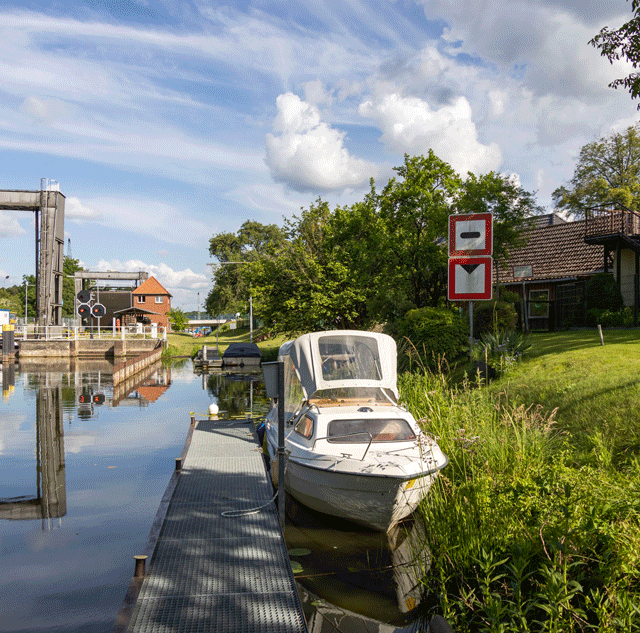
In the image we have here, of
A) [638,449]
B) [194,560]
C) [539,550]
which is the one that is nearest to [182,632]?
[194,560]

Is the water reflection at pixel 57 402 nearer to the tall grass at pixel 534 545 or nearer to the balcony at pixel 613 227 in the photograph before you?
the tall grass at pixel 534 545

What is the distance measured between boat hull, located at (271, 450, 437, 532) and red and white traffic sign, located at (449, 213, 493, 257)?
15.5ft

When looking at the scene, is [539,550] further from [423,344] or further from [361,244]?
[361,244]

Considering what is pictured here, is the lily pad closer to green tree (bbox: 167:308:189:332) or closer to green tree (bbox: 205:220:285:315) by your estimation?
green tree (bbox: 205:220:285:315)

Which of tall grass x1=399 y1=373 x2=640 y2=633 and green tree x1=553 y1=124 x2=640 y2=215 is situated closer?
tall grass x1=399 y1=373 x2=640 y2=633

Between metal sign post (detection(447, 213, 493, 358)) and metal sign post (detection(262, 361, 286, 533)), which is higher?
metal sign post (detection(447, 213, 493, 358))

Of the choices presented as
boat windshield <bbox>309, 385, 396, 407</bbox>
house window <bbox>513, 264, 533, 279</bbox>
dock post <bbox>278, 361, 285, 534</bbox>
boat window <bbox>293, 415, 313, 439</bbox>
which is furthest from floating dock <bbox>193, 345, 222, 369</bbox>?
dock post <bbox>278, 361, 285, 534</bbox>

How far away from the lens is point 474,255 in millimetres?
10609

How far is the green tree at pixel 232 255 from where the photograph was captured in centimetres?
7562

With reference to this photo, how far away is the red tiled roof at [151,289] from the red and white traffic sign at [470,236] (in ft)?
254

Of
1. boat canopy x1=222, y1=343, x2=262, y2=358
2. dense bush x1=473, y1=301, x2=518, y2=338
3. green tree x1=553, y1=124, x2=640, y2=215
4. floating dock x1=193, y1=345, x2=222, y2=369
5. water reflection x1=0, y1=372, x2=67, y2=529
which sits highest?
green tree x1=553, y1=124, x2=640, y2=215

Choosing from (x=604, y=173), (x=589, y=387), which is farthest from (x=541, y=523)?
(x=604, y=173)

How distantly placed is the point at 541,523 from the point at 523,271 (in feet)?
103

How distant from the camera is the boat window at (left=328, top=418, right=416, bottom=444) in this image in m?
8.46
